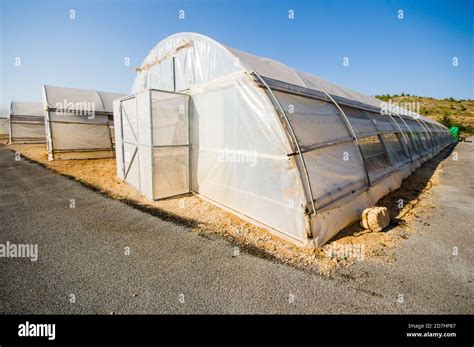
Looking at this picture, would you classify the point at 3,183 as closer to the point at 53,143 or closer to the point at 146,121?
the point at 53,143

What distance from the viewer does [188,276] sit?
357cm

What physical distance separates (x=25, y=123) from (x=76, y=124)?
15.0 metres

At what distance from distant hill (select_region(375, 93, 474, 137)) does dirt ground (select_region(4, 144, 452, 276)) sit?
4832 centimetres

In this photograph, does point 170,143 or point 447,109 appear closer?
point 170,143

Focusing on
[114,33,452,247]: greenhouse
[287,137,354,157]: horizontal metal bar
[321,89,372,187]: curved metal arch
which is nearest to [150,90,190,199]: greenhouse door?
[114,33,452,247]: greenhouse

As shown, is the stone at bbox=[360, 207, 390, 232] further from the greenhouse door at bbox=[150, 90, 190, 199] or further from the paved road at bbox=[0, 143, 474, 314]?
the greenhouse door at bbox=[150, 90, 190, 199]

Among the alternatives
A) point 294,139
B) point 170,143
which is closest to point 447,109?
point 294,139

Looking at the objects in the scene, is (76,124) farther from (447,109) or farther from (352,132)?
(447,109)

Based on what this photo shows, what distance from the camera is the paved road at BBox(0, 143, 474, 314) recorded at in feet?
9.88

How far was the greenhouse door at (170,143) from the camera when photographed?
691 centimetres

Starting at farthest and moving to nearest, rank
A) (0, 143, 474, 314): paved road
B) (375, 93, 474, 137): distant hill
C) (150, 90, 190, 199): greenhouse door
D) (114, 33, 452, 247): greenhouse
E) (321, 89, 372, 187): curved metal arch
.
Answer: (375, 93, 474, 137): distant hill → (150, 90, 190, 199): greenhouse door → (321, 89, 372, 187): curved metal arch → (114, 33, 452, 247): greenhouse → (0, 143, 474, 314): paved road

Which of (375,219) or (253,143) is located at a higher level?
(253,143)

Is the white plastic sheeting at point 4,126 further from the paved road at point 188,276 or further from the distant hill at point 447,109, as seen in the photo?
the distant hill at point 447,109
